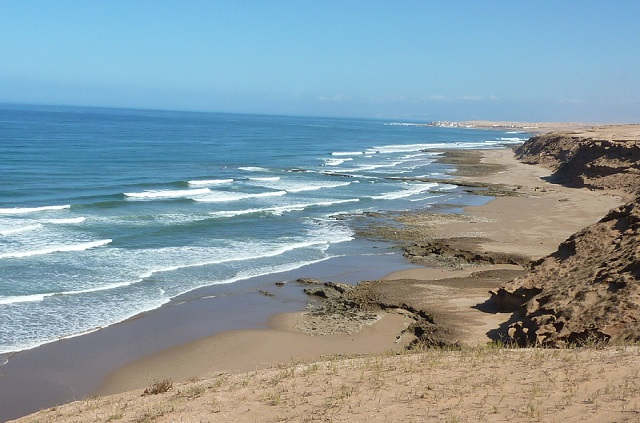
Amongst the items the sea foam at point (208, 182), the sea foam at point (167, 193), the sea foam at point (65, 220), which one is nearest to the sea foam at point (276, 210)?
the sea foam at point (167, 193)

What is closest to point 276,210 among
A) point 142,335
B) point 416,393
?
point 142,335

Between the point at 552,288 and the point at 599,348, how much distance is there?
444 cm

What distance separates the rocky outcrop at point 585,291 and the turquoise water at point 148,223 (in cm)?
1058

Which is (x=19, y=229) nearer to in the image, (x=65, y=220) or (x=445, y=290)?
(x=65, y=220)

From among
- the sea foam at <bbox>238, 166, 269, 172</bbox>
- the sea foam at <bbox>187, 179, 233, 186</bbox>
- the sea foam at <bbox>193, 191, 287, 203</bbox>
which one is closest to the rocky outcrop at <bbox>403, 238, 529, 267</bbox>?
the sea foam at <bbox>193, 191, 287, 203</bbox>

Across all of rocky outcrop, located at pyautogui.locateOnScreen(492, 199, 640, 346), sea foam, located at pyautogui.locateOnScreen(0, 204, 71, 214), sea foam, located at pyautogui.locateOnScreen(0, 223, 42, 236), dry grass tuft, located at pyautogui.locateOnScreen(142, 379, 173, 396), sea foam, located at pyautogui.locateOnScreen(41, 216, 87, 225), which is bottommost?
sea foam, located at pyautogui.locateOnScreen(0, 223, 42, 236)

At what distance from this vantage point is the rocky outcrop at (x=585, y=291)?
39.5 ft

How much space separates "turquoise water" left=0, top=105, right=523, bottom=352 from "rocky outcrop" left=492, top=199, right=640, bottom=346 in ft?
34.7

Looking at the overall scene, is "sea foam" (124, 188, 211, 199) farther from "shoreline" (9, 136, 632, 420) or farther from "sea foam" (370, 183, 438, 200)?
"shoreline" (9, 136, 632, 420)

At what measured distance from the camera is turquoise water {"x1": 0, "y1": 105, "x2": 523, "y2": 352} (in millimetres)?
19297

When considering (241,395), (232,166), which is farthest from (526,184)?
(241,395)

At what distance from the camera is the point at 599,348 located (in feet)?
35.0

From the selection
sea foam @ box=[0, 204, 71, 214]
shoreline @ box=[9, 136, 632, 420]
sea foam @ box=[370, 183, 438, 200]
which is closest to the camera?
shoreline @ box=[9, 136, 632, 420]

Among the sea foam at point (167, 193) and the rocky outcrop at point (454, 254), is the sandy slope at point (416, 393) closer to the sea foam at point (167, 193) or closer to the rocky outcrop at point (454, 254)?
the rocky outcrop at point (454, 254)
